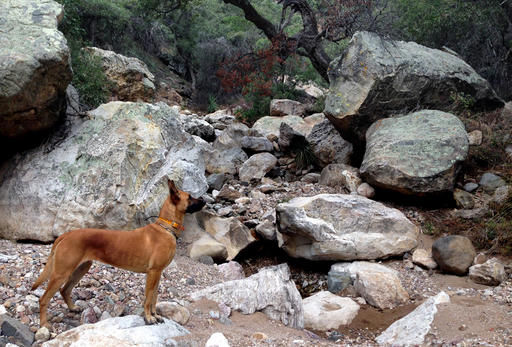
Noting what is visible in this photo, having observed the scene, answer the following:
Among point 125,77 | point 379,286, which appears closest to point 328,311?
point 379,286

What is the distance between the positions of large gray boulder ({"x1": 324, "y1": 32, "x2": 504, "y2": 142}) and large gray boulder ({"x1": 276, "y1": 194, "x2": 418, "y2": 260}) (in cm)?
240

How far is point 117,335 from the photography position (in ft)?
11.7

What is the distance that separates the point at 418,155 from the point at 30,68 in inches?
252

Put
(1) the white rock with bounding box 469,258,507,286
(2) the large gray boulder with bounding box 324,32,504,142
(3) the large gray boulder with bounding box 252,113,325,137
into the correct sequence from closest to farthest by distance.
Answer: (1) the white rock with bounding box 469,258,507,286, (2) the large gray boulder with bounding box 324,32,504,142, (3) the large gray boulder with bounding box 252,113,325,137

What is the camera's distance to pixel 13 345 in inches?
134

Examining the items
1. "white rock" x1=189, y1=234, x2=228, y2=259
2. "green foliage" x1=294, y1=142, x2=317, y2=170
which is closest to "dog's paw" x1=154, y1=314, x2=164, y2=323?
"white rock" x1=189, y1=234, x2=228, y2=259

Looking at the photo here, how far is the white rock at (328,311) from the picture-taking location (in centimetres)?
561

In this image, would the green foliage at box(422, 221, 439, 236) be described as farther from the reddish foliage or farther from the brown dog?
the reddish foliage

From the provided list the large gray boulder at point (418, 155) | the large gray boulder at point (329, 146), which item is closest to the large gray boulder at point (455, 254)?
the large gray boulder at point (418, 155)

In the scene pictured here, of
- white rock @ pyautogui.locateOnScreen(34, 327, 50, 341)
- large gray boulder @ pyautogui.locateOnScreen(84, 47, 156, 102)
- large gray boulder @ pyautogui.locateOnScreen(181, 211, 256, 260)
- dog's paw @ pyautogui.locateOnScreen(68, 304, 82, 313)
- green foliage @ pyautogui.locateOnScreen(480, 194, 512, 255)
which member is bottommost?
large gray boulder @ pyautogui.locateOnScreen(84, 47, 156, 102)

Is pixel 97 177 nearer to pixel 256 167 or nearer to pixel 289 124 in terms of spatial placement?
pixel 256 167

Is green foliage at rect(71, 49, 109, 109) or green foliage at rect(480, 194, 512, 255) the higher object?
green foliage at rect(480, 194, 512, 255)

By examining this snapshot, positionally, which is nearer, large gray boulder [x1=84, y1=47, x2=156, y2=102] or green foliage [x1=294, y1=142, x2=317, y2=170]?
green foliage [x1=294, y1=142, x2=317, y2=170]

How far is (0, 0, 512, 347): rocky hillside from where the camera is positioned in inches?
181
